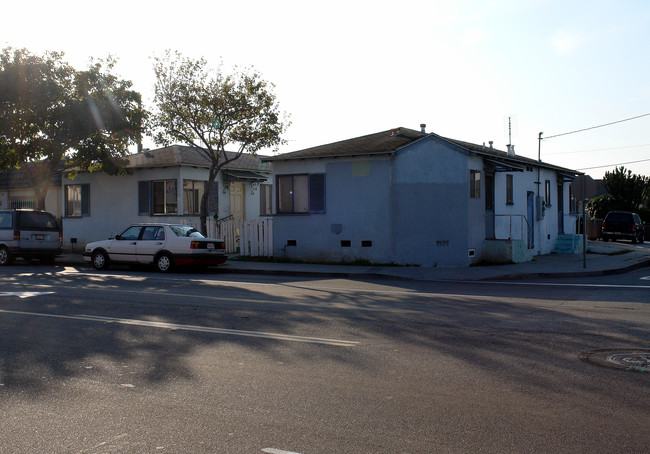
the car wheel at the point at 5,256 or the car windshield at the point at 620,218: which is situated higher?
the car windshield at the point at 620,218

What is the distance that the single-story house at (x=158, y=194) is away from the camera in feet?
88.4

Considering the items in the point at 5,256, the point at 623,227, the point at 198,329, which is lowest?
the point at 198,329

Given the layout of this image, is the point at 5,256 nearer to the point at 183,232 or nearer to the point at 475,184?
the point at 183,232

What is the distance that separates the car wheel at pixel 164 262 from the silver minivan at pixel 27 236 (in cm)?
600

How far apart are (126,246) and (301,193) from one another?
653cm

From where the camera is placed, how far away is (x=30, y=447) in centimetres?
453

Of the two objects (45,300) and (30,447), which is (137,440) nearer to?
(30,447)

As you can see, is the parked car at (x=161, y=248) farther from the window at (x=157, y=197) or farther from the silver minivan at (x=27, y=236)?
the window at (x=157, y=197)

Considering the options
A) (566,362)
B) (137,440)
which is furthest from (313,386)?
(566,362)

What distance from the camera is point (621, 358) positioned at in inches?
276

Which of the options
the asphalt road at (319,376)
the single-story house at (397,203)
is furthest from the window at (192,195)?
the asphalt road at (319,376)

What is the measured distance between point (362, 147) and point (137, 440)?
59.2 ft

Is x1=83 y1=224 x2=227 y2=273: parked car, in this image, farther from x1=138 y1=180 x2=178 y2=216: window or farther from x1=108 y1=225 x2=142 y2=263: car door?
x1=138 y1=180 x2=178 y2=216: window

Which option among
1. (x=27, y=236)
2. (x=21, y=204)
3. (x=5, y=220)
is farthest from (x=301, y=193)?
(x=21, y=204)
